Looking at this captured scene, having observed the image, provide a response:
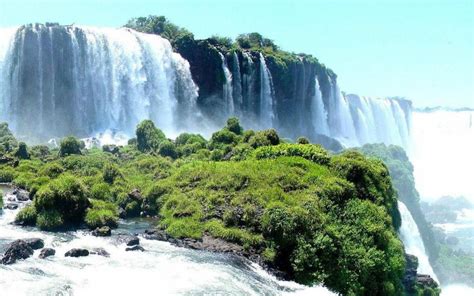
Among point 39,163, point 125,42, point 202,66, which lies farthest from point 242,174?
point 202,66

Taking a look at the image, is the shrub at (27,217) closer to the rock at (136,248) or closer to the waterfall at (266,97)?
the rock at (136,248)

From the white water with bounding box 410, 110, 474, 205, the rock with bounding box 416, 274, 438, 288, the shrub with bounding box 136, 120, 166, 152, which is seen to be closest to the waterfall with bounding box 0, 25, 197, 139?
the shrub with bounding box 136, 120, 166, 152

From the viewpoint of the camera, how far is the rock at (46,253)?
62.5 ft

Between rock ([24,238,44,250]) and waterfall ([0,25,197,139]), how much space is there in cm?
3739

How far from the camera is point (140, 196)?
29.3 m

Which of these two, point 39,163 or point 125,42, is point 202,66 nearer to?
point 125,42

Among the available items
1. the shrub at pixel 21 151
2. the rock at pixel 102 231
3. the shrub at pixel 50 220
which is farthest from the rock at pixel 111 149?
the rock at pixel 102 231

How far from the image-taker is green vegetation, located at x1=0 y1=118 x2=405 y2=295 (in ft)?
70.1

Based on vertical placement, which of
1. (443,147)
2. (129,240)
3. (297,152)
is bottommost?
(129,240)

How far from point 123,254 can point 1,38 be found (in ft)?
134

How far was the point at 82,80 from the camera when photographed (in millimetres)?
57562

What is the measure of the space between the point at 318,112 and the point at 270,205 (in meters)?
69.2

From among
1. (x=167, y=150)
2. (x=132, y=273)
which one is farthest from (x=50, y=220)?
(x=167, y=150)

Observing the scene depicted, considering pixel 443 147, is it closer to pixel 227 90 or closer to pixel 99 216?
pixel 227 90
